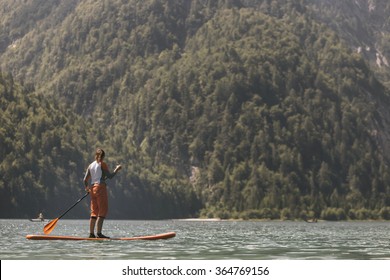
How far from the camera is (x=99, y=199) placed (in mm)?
51844

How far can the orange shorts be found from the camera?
51.7 metres

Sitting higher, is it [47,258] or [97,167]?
[97,167]

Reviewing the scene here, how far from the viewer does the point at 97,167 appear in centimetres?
5156

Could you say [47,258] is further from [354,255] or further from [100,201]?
[354,255]

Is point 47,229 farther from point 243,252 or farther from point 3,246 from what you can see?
point 243,252

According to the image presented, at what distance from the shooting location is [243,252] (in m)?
50.8

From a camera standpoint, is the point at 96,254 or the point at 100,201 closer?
the point at 96,254

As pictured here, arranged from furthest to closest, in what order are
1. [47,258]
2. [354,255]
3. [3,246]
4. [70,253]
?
[3,246] < [354,255] < [70,253] < [47,258]

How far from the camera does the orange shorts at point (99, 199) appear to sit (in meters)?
51.7
